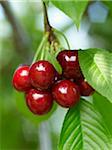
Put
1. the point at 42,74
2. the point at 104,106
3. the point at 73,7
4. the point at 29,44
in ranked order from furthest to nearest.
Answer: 1. the point at 29,44
2. the point at 104,106
3. the point at 42,74
4. the point at 73,7

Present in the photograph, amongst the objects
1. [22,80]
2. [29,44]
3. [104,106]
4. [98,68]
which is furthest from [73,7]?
[29,44]

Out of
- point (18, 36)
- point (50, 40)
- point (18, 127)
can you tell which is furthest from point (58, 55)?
point (18, 127)

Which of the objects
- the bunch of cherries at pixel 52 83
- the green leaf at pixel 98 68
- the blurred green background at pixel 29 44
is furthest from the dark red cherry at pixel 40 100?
the blurred green background at pixel 29 44

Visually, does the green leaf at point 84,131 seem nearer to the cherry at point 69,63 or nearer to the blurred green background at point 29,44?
the cherry at point 69,63

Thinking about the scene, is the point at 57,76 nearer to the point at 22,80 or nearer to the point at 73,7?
the point at 22,80

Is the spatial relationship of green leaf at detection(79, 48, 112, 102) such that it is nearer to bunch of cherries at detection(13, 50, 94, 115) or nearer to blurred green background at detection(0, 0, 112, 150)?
bunch of cherries at detection(13, 50, 94, 115)
